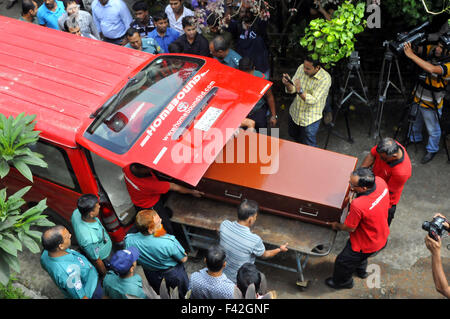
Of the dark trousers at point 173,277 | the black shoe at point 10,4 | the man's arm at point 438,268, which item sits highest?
the man's arm at point 438,268

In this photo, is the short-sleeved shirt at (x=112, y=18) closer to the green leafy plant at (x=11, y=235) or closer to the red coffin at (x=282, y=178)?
the red coffin at (x=282, y=178)

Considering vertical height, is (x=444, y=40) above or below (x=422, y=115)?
above

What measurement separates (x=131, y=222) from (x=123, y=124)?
123 centimetres

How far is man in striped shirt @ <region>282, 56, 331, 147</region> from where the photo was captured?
523cm

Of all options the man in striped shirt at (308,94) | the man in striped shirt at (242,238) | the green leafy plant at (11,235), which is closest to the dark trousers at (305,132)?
the man in striped shirt at (308,94)

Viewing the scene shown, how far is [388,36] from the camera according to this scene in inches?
282

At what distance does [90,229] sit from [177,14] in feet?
13.3

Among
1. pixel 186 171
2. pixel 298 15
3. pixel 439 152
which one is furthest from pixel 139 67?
pixel 439 152

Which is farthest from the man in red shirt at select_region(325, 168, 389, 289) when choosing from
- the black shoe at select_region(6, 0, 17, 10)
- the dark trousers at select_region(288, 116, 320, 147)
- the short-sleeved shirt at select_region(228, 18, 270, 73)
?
the black shoe at select_region(6, 0, 17, 10)

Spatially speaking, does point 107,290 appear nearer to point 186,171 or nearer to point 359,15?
point 186,171

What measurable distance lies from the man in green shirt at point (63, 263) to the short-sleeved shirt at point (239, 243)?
1.35m

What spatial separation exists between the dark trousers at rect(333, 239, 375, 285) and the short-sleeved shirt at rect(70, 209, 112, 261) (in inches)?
95.2

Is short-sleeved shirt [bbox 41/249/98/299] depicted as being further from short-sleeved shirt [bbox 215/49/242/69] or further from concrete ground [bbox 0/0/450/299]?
short-sleeved shirt [bbox 215/49/242/69]

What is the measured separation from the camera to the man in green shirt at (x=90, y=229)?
4164 millimetres
